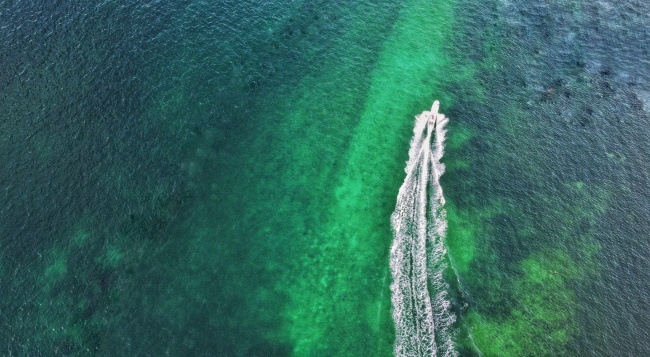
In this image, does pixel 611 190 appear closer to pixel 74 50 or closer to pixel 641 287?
pixel 641 287

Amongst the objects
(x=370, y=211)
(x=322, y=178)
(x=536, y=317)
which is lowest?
(x=536, y=317)

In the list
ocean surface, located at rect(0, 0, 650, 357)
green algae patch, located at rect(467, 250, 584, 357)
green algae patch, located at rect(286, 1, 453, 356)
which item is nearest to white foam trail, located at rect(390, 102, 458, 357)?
→ ocean surface, located at rect(0, 0, 650, 357)

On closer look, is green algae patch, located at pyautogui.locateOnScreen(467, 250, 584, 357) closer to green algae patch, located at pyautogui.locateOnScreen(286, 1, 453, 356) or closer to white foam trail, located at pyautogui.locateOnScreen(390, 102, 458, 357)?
white foam trail, located at pyautogui.locateOnScreen(390, 102, 458, 357)

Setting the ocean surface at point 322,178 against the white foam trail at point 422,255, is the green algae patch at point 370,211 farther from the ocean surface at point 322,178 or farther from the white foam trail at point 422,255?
the white foam trail at point 422,255

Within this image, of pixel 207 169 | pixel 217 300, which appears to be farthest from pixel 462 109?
pixel 217 300

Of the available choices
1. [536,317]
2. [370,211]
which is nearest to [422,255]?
[370,211]

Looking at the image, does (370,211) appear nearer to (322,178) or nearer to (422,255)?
(322,178)
